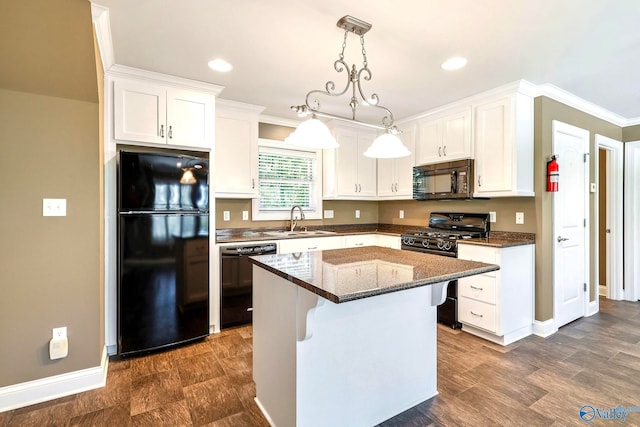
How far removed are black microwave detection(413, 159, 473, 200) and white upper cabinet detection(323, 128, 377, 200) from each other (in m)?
0.74

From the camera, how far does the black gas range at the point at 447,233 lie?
10.9 feet

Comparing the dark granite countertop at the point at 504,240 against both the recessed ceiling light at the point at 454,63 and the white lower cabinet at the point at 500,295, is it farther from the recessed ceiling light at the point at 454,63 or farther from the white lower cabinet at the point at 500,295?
the recessed ceiling light at the point at 454,63

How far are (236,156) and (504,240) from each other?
299 centimetres

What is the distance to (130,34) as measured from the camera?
2.17 metres

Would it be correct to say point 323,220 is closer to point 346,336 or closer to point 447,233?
point 447,233

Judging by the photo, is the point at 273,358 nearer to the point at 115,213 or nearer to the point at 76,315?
the point at 76,315

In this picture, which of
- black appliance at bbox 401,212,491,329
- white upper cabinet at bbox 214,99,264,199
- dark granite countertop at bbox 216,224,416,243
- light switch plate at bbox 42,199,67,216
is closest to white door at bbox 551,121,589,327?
black appliance at bbox 401,212,491,329

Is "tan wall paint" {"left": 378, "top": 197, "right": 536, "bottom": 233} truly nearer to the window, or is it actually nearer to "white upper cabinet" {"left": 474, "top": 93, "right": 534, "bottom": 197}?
"white upper cabinet" {"left": 474, "top": 93, "right": 534, "bottom": 197}

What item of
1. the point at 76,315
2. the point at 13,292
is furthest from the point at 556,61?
the point at 13,292

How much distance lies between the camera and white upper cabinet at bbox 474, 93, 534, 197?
2.97m

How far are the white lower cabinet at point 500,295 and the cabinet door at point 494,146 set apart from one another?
0.65 meters

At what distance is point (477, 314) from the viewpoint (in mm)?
3037

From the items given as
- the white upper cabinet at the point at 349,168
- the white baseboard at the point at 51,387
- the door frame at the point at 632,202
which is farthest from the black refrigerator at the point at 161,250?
the door frame at the point at 632,202

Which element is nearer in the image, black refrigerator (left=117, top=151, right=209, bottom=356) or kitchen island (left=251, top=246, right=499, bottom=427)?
kitchen island (left=251, top=246, right=499, bottom=427)
